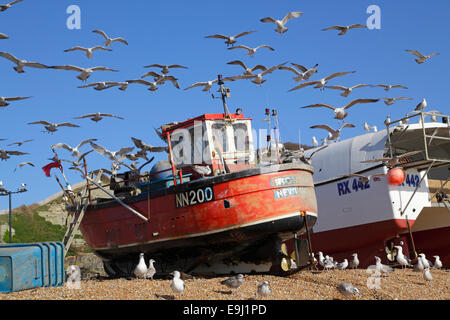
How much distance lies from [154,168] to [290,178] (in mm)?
5428

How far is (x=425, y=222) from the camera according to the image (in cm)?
2145

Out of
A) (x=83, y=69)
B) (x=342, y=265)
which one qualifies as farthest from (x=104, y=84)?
(x=342, y=265)

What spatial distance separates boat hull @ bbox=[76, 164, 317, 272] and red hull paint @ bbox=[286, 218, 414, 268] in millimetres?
5932

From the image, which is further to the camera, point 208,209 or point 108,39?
point 108,39

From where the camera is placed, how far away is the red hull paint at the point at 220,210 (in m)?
13.0

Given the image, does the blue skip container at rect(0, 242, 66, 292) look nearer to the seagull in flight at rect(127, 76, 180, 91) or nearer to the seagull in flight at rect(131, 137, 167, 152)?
the seagull in flight at rect(131, 137, 167, 152)

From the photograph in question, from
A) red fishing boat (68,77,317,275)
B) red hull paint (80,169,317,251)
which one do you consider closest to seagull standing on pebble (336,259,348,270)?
red fishing boat (68,77,317,275)

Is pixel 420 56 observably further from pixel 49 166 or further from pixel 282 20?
pixel 49 166

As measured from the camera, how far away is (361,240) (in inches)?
770

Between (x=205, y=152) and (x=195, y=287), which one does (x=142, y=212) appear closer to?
(x=205, y=152)

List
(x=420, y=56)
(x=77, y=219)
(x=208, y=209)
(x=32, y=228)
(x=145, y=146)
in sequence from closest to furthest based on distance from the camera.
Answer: (x=208, y=209), (x=77, y=219), (x=145, y=146), (x=420, y=56), (x=32, y=228)

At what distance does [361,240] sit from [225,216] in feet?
27.9
